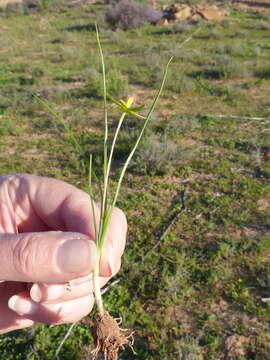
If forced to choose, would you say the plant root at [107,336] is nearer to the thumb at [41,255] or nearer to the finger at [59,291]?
the finger at [59,291]

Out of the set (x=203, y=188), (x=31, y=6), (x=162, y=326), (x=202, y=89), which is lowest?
(x=162, y=326)

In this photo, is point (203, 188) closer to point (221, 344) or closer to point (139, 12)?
point (221, 344)

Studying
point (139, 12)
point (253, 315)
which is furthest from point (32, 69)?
point (253, 315)

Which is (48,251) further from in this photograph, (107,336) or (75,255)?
(107,336)

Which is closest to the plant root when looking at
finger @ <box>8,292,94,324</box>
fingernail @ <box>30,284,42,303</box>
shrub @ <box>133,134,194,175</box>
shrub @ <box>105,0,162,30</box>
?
finger @ <box>8,292,94,324</box>

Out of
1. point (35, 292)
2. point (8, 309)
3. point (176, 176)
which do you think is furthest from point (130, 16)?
point (35, 292)
